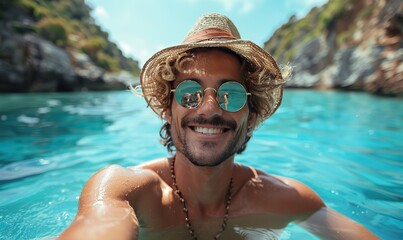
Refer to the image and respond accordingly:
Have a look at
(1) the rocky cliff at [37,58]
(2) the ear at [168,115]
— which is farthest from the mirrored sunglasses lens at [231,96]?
(1) the rocky cliff at [37,58]

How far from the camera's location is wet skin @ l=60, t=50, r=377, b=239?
1.83 metres

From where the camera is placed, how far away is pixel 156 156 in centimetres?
536

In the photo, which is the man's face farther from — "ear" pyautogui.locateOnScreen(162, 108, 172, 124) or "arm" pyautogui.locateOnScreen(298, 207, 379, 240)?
"arm" pyautogui.locateOnScreen(298, 207, 379, 240)

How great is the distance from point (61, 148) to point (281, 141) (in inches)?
163

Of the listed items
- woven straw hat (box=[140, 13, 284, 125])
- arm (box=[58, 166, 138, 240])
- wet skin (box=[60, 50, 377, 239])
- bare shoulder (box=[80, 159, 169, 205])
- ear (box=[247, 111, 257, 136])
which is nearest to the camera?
arm (box=[58, 166, 138, 240])

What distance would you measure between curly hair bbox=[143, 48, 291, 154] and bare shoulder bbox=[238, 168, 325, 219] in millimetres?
487

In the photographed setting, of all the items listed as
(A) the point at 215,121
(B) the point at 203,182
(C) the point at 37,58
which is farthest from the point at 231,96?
(C) the point at 37,58

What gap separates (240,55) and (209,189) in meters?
1.04

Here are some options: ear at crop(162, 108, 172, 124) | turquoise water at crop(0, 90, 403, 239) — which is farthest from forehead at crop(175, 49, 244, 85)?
turquoise water at crop(0, 90, 403, 239)

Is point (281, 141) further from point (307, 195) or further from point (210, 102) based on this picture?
point (210, 102)

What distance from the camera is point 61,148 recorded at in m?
5.12

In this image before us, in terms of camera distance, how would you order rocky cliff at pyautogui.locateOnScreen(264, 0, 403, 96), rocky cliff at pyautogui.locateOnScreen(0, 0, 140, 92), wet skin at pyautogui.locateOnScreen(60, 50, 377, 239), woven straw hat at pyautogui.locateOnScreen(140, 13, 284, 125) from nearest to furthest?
wet skin at pyautogui.locateOnScreen(60, 50, 377, 239), woven straw hat at pyautogui.locateOnScreen(140, 13, 284, 125), rocky cliff at pyautogui.locateOnScreen(264, 0, 403, 96), rocky cliff at pyautogui.locateOnScreen(0, 0, 140, 92)

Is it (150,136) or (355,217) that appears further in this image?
(150,136)

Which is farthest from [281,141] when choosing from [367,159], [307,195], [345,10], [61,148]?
[345,10]
